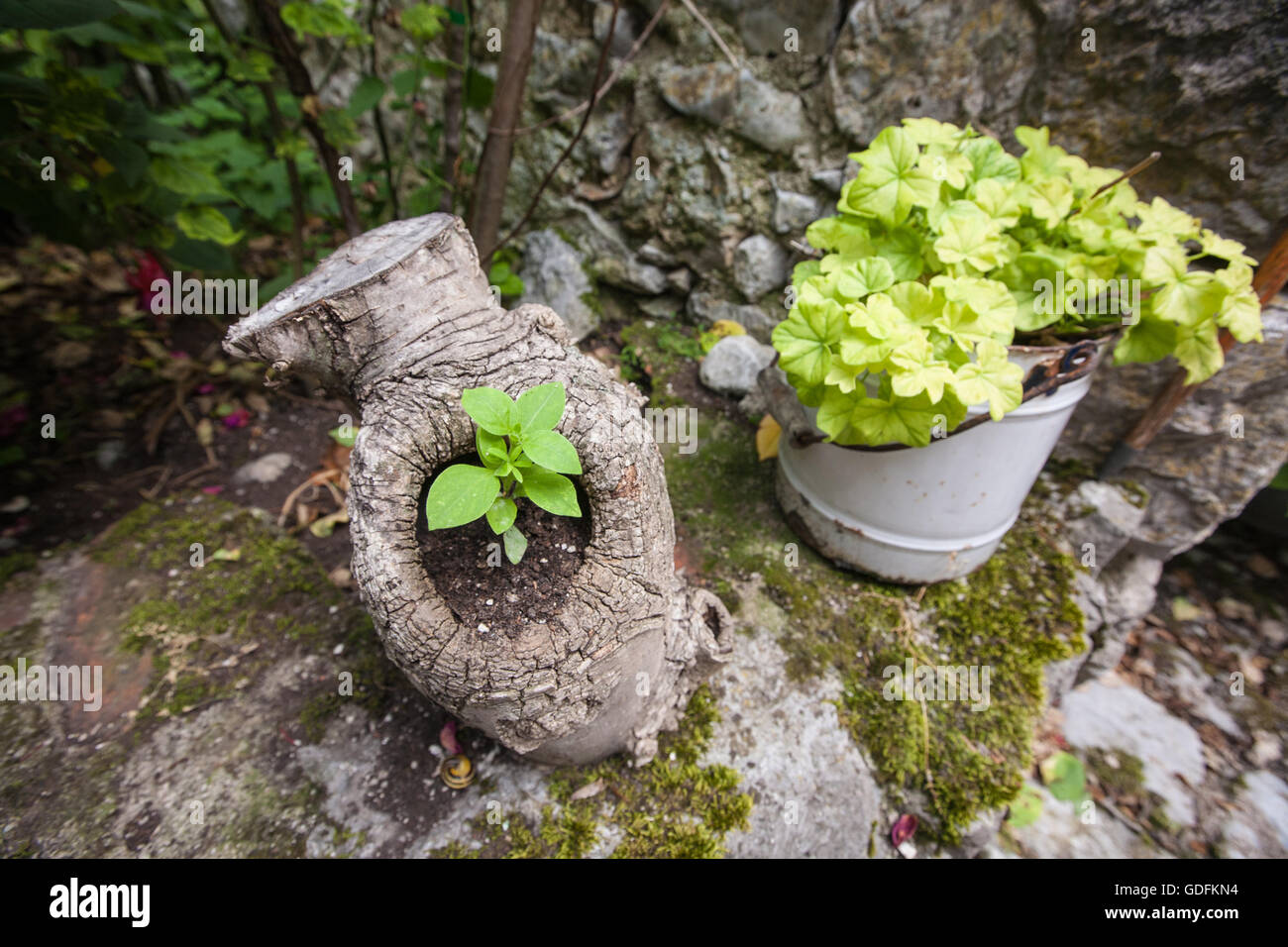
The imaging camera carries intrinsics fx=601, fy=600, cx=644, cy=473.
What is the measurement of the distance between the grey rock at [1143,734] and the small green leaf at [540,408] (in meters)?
2.37

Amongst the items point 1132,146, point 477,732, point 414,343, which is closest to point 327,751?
point 477,732

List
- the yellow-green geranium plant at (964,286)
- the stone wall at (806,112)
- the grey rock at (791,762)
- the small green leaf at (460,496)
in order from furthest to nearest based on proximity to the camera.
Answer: the stone wall at (806,112) < the grey rock at (791,762) < the yellow-green geranium plant at (964,286) < the small green leaf at (460,496)

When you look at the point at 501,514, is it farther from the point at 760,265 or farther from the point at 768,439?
the point at 760,265

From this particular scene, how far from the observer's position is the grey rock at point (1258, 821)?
75.0 inches

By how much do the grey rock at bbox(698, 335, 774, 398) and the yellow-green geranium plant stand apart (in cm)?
81

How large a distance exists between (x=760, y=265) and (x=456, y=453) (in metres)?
1.76

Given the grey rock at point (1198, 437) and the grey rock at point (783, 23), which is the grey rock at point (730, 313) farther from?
the grey rock at point (1198, 437)

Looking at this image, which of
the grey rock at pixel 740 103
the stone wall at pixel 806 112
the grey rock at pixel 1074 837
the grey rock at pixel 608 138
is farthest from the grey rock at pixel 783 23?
the grey rock at pixel 1074 837

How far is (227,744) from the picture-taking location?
1426 mm

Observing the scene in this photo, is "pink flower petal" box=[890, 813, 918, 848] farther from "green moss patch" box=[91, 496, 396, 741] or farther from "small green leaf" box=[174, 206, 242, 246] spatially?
"small green leaf" box=[174, 206, 242, 246]

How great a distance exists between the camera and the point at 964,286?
128cm

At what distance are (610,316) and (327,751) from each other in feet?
6.52

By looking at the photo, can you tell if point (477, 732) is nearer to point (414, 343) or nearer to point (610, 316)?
point (414, 343)

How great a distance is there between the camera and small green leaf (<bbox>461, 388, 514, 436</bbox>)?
95cm
